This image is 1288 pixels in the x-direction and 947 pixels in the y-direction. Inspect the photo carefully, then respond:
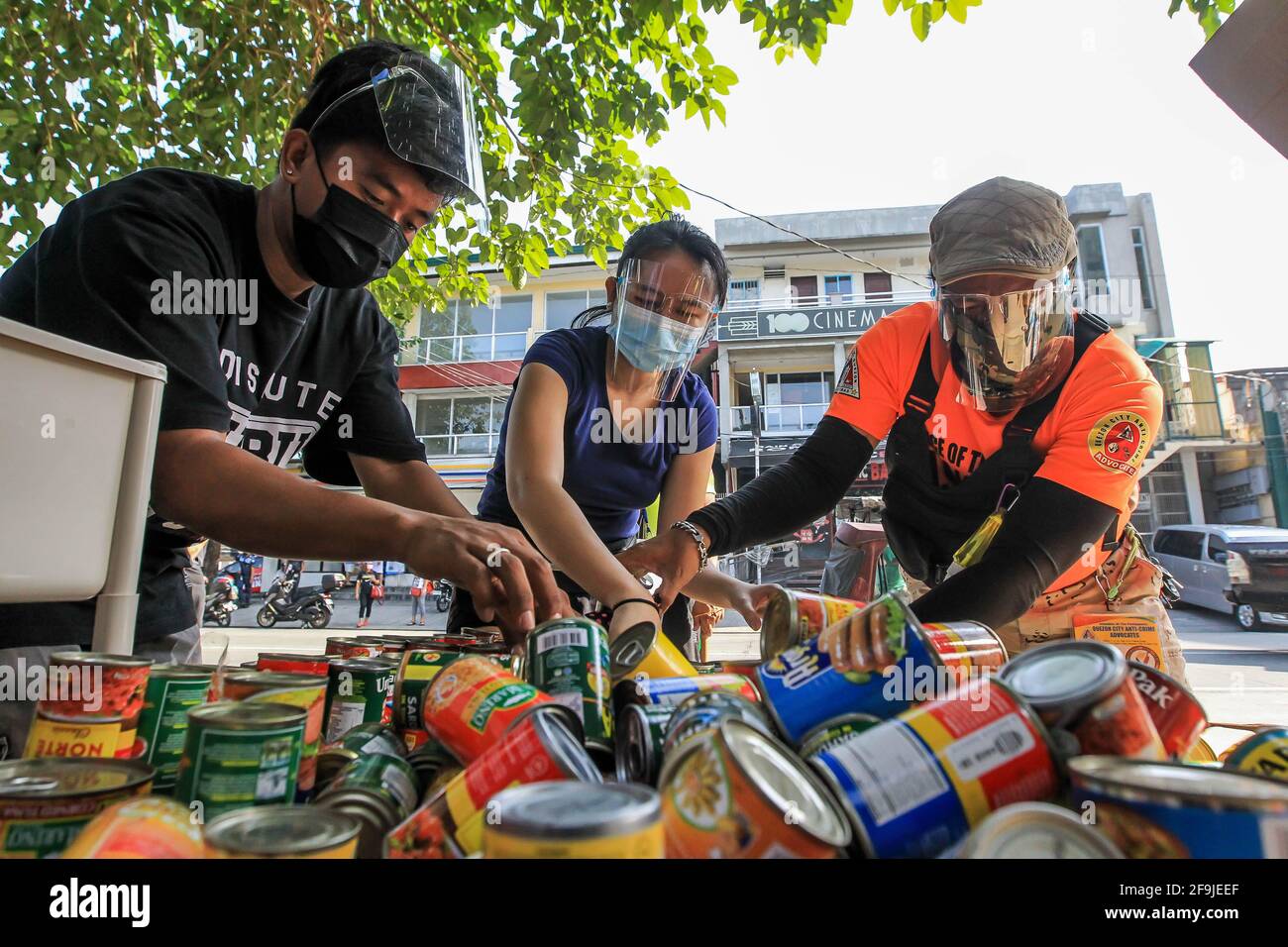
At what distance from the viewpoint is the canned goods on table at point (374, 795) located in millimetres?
723

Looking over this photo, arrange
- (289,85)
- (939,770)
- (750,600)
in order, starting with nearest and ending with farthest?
(939,770) < (750,600) < (289,85)

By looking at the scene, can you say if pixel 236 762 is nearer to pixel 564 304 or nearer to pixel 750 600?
pixel 750 600

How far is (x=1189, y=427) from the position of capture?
19328mm

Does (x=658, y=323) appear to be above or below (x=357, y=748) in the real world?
above

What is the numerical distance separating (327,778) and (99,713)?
28 cm

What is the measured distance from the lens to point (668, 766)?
0.68m

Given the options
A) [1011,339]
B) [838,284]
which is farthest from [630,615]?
[838,284]

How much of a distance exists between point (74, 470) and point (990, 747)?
137cm

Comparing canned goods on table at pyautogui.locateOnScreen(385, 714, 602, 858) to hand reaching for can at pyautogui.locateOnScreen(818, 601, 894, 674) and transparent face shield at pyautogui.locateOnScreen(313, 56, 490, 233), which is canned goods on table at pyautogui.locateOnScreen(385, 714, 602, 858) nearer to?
hand reaching for can at pyautogui.locateOnScreen(818, 601, 894, 674)

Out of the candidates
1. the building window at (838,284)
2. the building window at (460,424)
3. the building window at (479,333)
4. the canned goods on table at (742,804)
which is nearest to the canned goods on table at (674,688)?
the canned goods on table at (742,804)

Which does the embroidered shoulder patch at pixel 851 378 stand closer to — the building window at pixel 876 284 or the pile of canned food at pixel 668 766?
the pile of canned food at pixel 668 766

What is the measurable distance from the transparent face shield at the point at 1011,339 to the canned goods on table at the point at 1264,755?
1.30 metres

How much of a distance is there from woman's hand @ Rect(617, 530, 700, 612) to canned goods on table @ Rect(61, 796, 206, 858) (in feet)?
4.87
